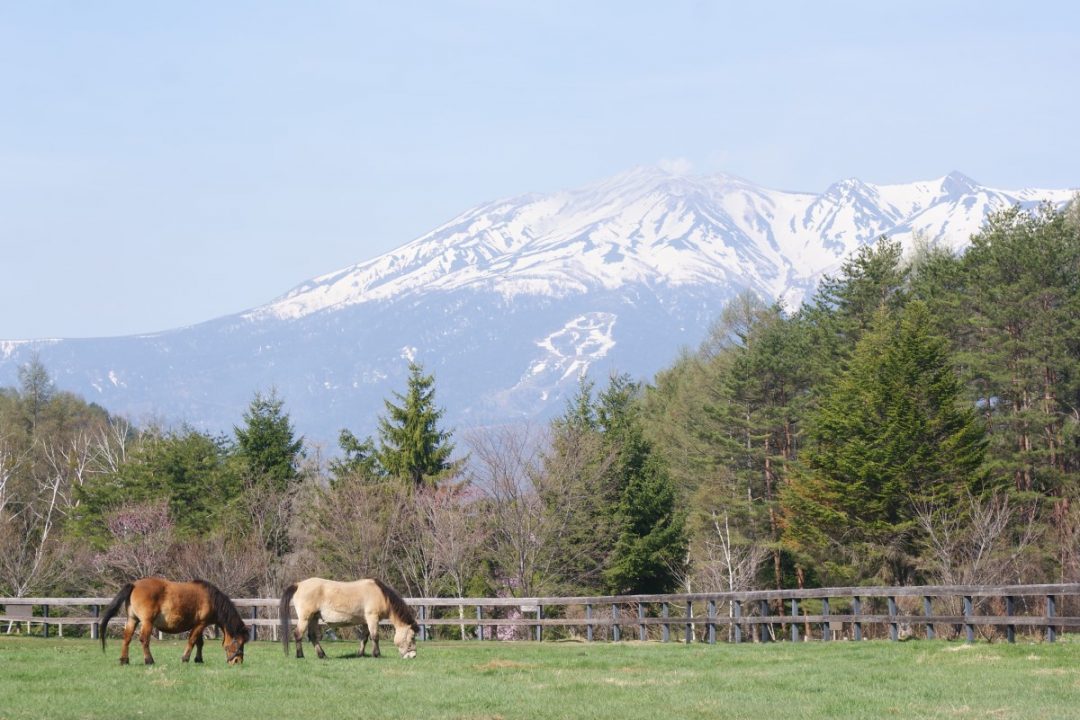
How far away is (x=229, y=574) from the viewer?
53.3m

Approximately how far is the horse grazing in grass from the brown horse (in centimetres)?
177

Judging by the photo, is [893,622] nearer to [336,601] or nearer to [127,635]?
[336,601]

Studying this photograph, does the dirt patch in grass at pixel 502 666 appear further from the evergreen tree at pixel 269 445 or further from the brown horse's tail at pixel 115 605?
the evergreen tree at pixel 269 445

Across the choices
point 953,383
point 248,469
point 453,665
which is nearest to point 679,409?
point 248,469

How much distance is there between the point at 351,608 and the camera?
78.2 ft

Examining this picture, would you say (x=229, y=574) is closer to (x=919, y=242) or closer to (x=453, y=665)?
(x=453, y=665)

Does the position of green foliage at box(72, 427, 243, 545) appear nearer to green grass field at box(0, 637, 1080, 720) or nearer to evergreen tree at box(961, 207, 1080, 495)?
evergreen tree at box(961, 207, 1080, 495)

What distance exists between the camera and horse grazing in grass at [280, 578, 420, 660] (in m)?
23.7

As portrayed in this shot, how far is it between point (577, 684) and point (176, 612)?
259 inches

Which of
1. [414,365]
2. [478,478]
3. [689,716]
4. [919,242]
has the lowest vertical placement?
[689,716]

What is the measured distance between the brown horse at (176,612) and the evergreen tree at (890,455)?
31414mm

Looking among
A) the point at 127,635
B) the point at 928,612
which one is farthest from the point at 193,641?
the point at 928,612

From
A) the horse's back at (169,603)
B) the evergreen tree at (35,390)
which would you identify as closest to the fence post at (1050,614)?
the horse's back at (169,603)

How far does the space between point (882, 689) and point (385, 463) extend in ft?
158
